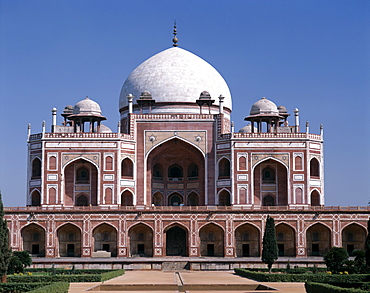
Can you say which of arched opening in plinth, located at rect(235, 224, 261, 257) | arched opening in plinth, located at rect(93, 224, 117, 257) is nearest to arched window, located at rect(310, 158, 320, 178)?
arched opening in plinth, located at rect(235, 224, 261, 257)

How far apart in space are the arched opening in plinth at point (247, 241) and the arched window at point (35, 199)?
11.8 meters

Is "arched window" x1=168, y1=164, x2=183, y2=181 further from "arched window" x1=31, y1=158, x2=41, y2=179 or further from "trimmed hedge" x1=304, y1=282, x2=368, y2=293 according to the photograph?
"trimmed hedge" x1=304, y1=282, x2=368, y2=293

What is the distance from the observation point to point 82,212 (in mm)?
37406

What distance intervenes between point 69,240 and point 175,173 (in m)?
9.32

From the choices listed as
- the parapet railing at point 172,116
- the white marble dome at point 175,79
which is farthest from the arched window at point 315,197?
the white marble dome at point 175,79

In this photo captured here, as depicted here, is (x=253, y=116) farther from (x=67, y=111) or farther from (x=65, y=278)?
(x=65, y=278)

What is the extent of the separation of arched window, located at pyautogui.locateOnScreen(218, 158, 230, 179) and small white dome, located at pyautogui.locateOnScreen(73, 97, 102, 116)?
7.86 m

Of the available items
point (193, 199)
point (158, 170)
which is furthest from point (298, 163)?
point (158, 170)

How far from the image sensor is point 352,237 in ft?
126

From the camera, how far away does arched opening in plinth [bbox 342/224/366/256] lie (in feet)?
125

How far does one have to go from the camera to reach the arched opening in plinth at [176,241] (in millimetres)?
38500

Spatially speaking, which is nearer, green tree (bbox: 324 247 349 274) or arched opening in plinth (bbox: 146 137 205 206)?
green tree (bbox: 324 247 349 274)

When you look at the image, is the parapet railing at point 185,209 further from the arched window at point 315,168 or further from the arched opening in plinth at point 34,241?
the arched window at point 315,168

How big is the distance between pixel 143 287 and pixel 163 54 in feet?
85.9
